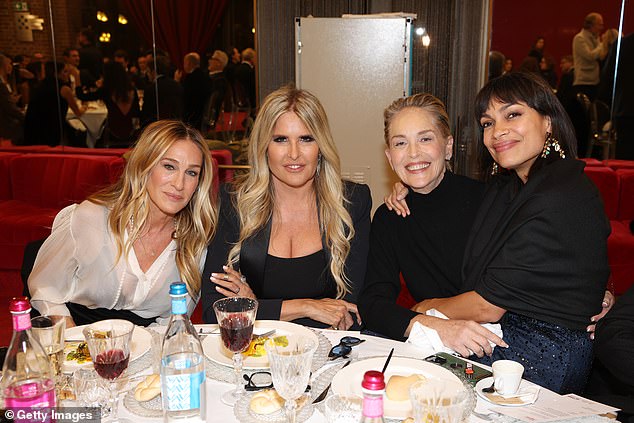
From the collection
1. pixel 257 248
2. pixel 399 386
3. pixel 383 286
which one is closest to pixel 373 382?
pixel 399 386

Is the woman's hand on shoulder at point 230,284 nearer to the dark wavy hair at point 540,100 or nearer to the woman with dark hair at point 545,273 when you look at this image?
the woman with dark hair at point 545,273

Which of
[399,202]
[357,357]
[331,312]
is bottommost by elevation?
[331,312]

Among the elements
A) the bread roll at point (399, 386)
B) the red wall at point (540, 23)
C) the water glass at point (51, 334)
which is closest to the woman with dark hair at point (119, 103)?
the red wall at point (540, 23)

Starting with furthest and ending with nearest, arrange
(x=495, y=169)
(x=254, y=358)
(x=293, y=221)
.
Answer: (x=293, y=221), (x=495, y=169), (x=254, y=358)

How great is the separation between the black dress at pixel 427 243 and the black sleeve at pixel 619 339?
0.60 m

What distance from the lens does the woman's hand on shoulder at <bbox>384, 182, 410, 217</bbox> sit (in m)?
2.39

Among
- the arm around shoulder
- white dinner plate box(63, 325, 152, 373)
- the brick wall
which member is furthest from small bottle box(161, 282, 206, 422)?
the brick wall

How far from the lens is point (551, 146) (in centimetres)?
212

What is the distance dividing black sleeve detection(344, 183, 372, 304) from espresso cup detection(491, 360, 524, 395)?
1082mm

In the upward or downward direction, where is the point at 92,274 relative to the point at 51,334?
downward

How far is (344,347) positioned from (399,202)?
0.86m

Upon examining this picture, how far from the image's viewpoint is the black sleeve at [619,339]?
1754mm

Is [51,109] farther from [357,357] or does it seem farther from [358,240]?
[357,357]

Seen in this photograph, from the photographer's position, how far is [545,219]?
187 centimetres
